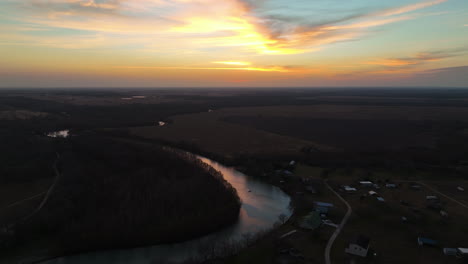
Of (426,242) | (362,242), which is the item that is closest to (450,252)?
(426,242)

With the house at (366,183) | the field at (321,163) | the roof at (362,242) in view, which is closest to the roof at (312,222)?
the field at (321,163)

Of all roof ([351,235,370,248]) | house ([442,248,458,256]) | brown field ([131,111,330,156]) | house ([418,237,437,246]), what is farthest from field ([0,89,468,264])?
roof ([351,235,370,248])

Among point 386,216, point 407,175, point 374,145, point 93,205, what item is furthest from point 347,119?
point 93,205

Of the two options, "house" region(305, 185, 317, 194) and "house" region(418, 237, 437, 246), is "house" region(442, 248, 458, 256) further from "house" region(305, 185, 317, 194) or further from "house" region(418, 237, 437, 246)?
"house" region(305, 185, 317, 194)

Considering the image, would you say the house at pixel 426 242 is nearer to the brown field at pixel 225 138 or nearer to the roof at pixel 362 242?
the roof at pixel 362 242

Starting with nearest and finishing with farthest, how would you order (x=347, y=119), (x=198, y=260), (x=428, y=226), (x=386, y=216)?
(x=198, y=260) < (x=428, y=226) < (x=386, y=216) < (x=347, y=119)

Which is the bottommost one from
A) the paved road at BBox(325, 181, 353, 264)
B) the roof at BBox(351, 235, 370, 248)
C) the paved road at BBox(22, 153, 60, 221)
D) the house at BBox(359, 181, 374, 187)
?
the paved road at BBox(325, 181, 353, 264)

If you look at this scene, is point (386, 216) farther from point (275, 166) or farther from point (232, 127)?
point (232, 127)
